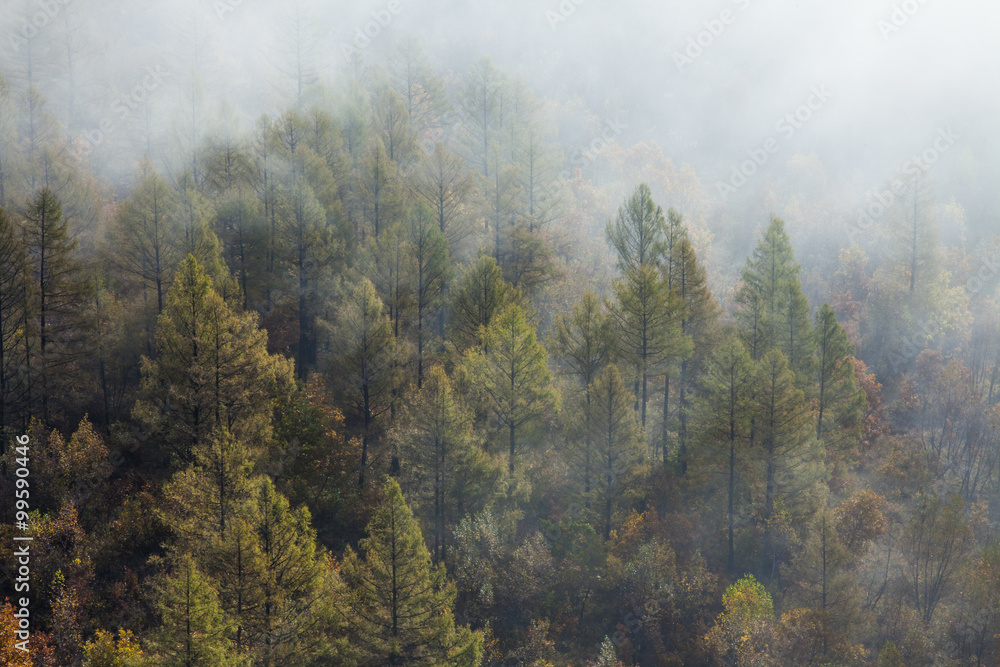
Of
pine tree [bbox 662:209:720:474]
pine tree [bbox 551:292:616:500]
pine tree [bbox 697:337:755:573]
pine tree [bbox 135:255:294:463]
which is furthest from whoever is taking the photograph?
pine tree [bbox 662:209:720:474]

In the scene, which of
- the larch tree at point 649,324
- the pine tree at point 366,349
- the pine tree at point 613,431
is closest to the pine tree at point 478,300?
the pine tree at point 366,349

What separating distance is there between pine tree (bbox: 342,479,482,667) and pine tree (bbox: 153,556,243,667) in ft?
19.0

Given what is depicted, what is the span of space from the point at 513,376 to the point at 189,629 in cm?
1893

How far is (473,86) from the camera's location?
5981 centimetres

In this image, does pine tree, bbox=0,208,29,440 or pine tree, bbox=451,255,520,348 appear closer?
pine tree, bbox=0,208,29,440

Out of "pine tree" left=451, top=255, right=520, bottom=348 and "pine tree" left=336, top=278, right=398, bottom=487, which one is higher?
"pine tree" left=451, top=255, right=520, bottom=348

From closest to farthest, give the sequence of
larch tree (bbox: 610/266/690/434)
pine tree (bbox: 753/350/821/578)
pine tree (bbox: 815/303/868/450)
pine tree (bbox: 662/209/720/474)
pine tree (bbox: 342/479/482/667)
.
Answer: pine tree (bbox: 342/479/482/667)
pine tree (bbox: 753/350/821/578)
larch tree (bbox: 610/266/690/434)
pine tree (bbox: 662/209/720/474)
pine tree (bbox: 815/303/868/450)

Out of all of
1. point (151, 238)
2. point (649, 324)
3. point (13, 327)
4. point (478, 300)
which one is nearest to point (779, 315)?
point (649, 324)

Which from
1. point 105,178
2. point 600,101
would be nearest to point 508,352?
point 105,178

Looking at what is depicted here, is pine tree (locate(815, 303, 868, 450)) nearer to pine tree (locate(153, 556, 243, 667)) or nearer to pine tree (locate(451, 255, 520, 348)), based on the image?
pine tree (locate(451, 255, 520, 348))

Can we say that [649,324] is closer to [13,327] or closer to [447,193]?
[447,193]

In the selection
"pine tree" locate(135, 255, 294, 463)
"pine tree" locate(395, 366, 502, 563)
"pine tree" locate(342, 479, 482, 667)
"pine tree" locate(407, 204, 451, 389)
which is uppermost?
"pine tree" locate(407, 204, 451, 389)

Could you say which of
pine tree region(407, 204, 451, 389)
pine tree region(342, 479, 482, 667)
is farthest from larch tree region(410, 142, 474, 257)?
pine tree region(342, 479, 482, 667)

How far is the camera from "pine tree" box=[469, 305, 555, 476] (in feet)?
118
